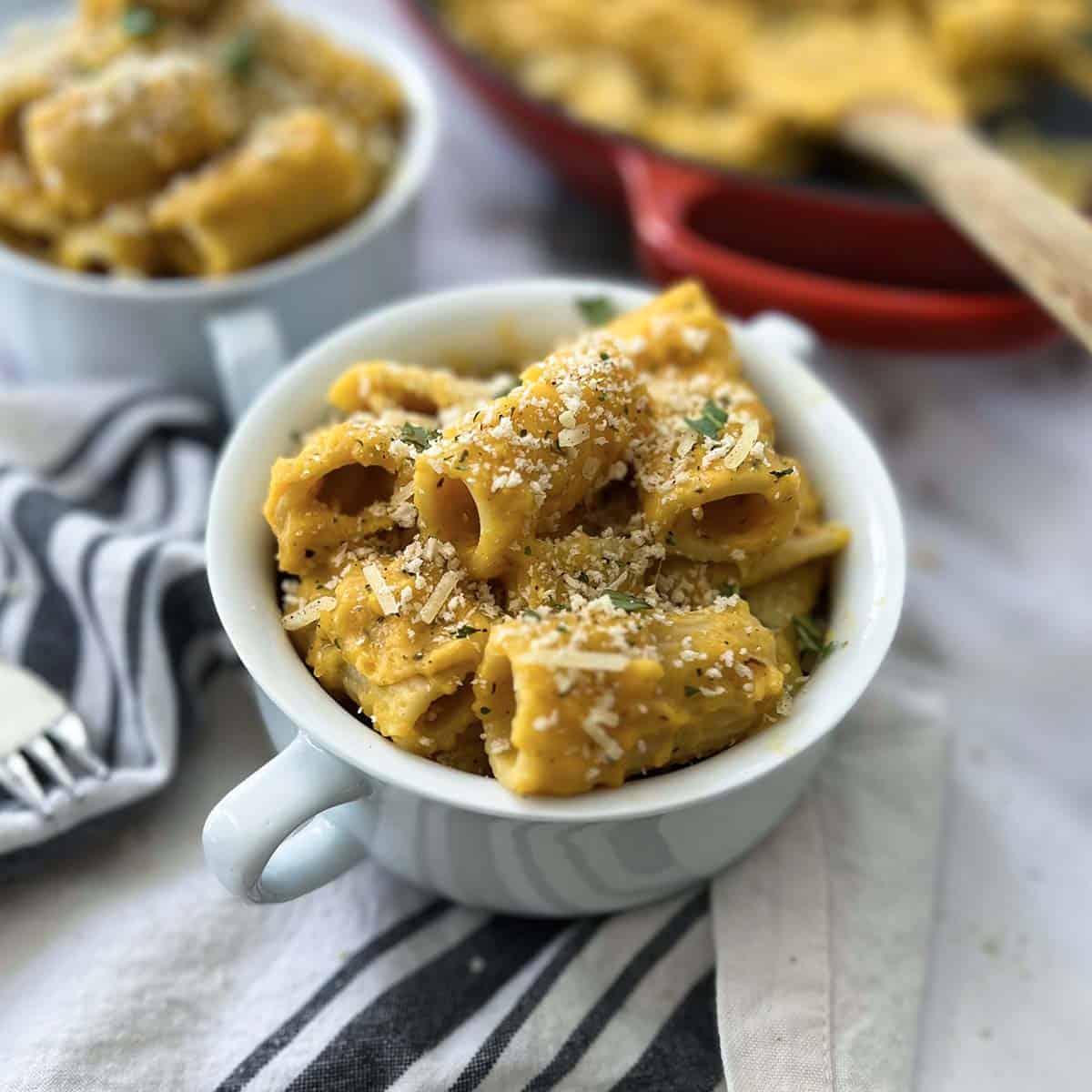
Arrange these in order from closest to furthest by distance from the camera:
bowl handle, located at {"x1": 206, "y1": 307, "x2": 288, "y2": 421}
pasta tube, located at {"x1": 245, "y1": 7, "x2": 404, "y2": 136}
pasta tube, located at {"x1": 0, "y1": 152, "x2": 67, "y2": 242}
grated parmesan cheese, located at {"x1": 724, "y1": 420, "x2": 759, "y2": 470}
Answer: grated parmesan cheese, located at {"x1": 724, "y1": 420, "x2": 759, "y2": 470} < bowl handle, located at {"x1": 206, "y1": 307, "x2": 288, "y2": 421} < pasta tube, located at {"x1": 0, "y1": 152, "x2": 67, "y2": 242} < pasta tube, located at {"x1": 245, "y1": 7, "x2": 404, "y2": 136}

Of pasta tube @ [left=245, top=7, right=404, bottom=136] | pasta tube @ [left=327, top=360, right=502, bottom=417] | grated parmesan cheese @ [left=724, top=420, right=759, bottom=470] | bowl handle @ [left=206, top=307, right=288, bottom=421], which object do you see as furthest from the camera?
pasta tube @ [left=245, top=7, right=404, bottom=136]

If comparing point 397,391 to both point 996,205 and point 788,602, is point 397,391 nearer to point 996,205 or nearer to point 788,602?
point 788,602

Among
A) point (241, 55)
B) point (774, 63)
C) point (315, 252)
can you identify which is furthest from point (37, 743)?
point (774, 63)

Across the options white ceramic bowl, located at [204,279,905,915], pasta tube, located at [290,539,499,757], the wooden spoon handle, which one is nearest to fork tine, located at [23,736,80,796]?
white ceramic bowl, located at [204,279,905,915]

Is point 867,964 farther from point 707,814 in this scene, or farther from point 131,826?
point 131,826

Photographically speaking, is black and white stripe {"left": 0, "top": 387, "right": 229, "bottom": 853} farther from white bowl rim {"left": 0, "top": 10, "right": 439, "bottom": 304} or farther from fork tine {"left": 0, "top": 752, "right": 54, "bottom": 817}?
white bowl rim {"left": 0, "top": 10, "right": 439, "bottom": 304}

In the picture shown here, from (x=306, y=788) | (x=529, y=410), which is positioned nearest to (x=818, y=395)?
(x=529, y=410)

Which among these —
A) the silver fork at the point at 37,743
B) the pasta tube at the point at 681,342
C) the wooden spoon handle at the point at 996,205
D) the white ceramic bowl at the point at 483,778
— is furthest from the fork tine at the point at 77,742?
the wooden spoon handle at the point at 996,205
